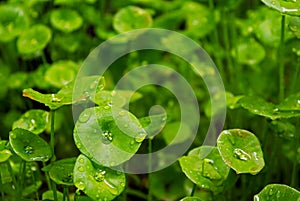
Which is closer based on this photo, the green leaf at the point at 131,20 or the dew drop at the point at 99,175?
the dew drop at the point at 99,175

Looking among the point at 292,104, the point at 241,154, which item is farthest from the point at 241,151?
the point at 292,104

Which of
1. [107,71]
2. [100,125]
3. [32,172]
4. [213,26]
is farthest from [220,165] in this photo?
[107,71]

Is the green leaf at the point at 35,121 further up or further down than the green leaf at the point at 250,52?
further up

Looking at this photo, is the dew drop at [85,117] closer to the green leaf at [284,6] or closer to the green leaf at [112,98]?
the green leaf at [112,98]

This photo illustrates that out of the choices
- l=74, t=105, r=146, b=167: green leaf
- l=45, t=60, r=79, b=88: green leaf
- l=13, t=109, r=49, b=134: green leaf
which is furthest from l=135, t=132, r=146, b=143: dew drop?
l=45, t=60, r=79, b=88: green leaf

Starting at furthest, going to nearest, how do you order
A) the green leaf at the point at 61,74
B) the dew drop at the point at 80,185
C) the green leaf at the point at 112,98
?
the green leaf at the point at 61,74 < the green leaf at the point at 112,98 < the dew drop at the point at 80,185

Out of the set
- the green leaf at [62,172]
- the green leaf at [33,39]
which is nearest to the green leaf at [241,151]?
the green leaf at [62,172]

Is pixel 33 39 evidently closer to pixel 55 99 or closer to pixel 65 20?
pixel 65 20
